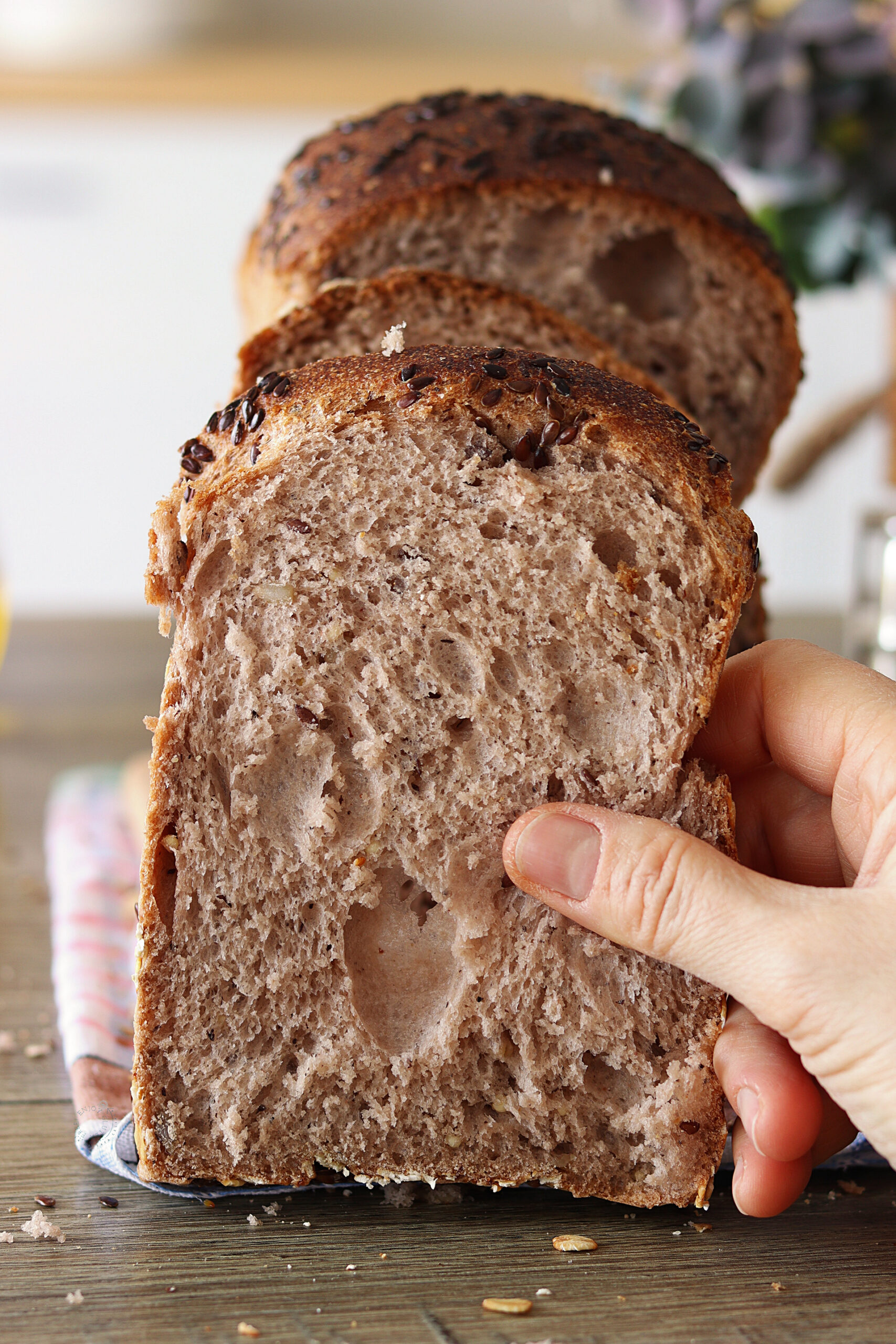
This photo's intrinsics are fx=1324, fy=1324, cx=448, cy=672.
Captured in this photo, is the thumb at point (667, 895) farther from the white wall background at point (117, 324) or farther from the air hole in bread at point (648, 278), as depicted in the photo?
the white wall background at point (117, 324)

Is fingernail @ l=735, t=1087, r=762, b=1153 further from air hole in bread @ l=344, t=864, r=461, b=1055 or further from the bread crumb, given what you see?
the bread crumb

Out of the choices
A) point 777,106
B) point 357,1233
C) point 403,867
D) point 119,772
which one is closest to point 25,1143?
point 357,1233

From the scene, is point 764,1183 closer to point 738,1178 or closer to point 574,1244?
point 738,1178

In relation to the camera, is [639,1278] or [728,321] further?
[728,321]

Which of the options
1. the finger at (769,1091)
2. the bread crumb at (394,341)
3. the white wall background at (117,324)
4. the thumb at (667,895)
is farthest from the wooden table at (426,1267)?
the white wall background at (117,324)

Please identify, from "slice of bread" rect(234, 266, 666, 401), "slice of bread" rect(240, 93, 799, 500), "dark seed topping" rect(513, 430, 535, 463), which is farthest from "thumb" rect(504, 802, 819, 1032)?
"slice of bread" rect(240, 93, 799, 500)

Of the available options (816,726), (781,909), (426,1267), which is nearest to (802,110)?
(816,726)

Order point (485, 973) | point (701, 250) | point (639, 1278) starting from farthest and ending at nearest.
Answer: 1. point (701, 250)
2. point (485, 973)
3. point (639, 1278)

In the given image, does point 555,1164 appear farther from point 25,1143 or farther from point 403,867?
point 25,1143
